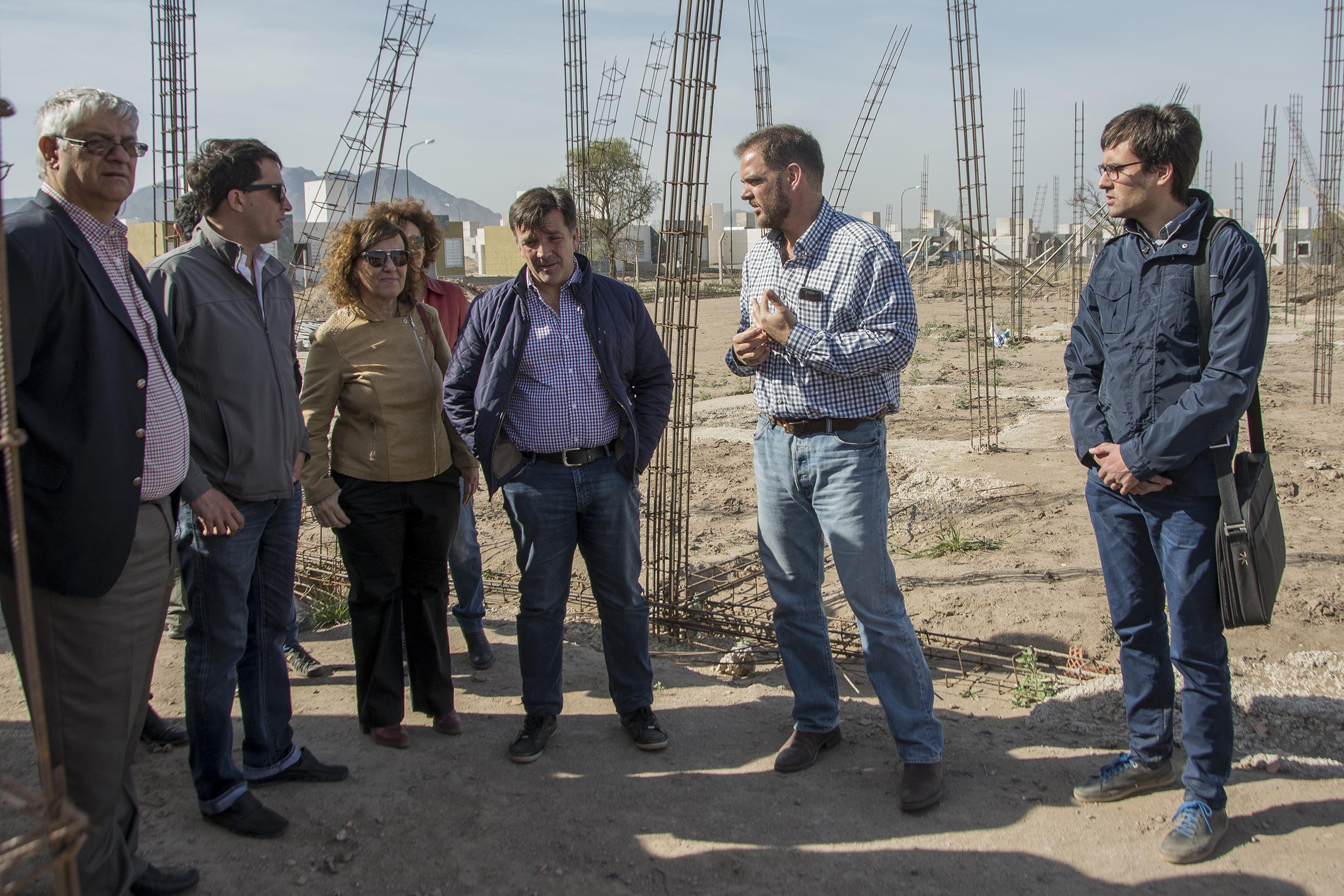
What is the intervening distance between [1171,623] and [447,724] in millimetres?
2674

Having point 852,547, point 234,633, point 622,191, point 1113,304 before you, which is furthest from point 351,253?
point 622,191

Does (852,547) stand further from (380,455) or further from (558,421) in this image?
(380,455)

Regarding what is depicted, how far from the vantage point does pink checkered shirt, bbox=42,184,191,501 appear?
2.54 meters

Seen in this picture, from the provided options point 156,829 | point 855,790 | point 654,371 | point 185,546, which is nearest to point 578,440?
point 654,371

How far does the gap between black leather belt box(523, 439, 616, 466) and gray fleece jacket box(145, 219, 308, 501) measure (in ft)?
2.93

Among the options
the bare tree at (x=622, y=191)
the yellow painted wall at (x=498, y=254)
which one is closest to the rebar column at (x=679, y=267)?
the bare tree at (x=622, y=191)

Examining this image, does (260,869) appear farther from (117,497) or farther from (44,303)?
(44,303)

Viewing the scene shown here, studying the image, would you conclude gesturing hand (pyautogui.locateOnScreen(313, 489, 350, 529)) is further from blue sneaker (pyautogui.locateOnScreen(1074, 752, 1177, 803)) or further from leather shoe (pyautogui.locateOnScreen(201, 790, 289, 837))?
blue sneaker (pyautogui.locateOnScreen(1074, 752, 1177, 803))

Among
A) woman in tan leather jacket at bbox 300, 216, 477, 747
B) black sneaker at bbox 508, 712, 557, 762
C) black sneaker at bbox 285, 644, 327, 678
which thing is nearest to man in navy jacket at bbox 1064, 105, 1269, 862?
black sneaker at bbox 508, 712, 557, 762

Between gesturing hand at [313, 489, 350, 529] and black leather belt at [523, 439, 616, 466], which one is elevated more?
black leather belt at [523, 439, 616, 466]

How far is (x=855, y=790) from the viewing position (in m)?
3.51

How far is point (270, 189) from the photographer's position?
126 inches

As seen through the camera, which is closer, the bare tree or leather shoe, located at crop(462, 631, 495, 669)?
leather shoe, located at crop(462, 631, 495, 669)

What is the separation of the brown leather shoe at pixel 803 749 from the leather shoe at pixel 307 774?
1587mm
